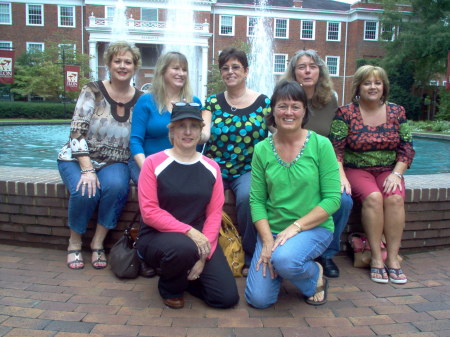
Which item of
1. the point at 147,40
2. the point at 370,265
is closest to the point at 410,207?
the point at 370,265

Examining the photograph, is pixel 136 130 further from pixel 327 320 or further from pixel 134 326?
pixel 327 320

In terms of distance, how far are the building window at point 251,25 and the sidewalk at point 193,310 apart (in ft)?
113

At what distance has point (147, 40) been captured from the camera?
31.9 meters

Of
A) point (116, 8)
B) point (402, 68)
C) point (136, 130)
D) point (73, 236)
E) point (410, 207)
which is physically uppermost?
point (116, 8)

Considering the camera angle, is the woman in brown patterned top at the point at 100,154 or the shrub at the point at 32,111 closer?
the woman in brown patterned top at the point at 100,154

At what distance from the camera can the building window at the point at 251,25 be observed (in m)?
35.0

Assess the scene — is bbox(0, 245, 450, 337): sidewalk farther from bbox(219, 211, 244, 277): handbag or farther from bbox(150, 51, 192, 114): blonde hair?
bbox(150, 51, 192, 114): blonde hair

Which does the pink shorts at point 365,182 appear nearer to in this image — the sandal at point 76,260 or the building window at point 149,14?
the sandal at point 76,260

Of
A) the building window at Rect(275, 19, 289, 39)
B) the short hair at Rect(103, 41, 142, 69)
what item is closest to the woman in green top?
the short hair at Rect(103, 41, 142, 69)

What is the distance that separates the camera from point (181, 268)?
2.51 meters

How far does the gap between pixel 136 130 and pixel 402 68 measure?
1140 inches

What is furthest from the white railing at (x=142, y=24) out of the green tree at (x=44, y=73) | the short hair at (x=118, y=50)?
the short hair at (x=118, y=50)

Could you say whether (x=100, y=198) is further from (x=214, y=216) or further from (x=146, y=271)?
(x=214, y=216)

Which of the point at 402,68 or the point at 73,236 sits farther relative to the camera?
the point at 402,68
